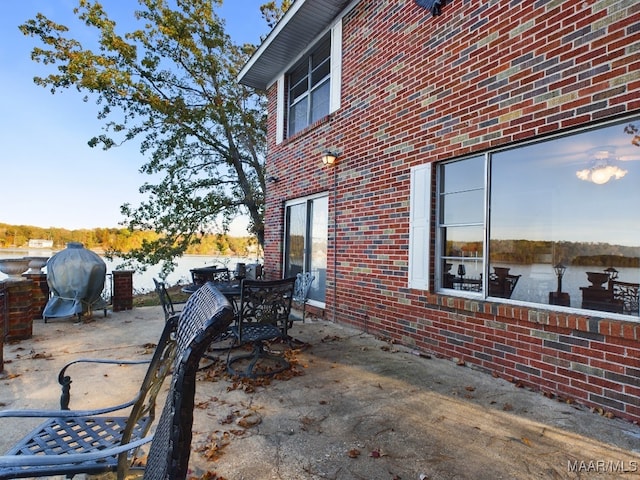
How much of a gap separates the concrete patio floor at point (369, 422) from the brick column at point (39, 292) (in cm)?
220

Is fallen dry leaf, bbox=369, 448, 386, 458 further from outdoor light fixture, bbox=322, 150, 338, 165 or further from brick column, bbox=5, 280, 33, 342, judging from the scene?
brick column, bbox=5, 280, 33, 342

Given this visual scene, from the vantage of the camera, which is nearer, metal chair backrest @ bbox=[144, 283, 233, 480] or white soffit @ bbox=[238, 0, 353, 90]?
metal chair backrest @ bbox=[144, 283, 233, 480]

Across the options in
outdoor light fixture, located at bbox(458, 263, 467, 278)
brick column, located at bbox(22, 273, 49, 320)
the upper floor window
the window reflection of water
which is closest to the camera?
the window reflection of water

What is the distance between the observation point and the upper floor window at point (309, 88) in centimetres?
642

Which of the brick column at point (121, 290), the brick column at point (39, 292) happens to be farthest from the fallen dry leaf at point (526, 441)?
the brick column at point (39, 292)

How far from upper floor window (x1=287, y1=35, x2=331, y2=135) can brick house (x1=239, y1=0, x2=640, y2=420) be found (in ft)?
1.53

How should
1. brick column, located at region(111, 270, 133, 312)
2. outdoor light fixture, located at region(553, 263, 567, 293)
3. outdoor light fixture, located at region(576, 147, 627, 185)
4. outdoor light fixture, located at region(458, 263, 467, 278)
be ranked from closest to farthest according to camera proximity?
outdoor light fixture, located at region(576, 147, 627, 185), outdoor light fixture, located at region(553, 263, 567, 293), outdoor light fixture, located at region(458, 263, 467, 278), brick column, located at region(111, 270, 133, 312)

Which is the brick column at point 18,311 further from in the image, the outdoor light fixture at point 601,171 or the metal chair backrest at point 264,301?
the outdoor light fixture at point 601,171

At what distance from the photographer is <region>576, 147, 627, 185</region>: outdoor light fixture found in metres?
2.99

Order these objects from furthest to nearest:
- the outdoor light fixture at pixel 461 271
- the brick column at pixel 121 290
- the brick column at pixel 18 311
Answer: the brick column at pixel 121 290 < the brick column at pixel 18 311 < the outdoor light fixture at pixel 461 271

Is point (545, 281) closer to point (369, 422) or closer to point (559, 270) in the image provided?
point (559, 270)

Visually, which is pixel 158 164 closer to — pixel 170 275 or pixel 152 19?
pixel 170 275

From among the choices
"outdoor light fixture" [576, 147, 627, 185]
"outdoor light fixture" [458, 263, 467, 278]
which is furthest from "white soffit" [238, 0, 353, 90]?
"outdoor light fixture" [458, 263, 467, 278]

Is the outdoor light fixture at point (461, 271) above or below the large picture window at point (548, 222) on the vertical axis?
below
